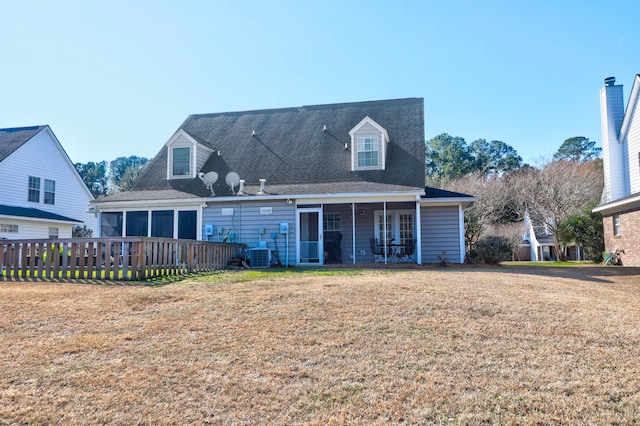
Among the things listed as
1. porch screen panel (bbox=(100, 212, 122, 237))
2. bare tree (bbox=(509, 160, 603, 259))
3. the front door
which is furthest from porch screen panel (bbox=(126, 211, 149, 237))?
bare tree (bbox=(509, 160, 603, 259))

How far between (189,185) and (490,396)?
14861 mm

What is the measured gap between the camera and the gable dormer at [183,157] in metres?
17.1

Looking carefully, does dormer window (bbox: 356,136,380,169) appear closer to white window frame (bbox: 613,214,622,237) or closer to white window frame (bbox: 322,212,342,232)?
white window frame (bbox: 322,212,342,232)

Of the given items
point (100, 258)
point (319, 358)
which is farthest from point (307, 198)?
point (319, 358)

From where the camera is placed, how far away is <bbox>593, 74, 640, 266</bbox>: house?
634 inches

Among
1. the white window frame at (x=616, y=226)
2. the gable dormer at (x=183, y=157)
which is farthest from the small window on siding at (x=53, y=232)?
the white window frame at (x=616, y=226)

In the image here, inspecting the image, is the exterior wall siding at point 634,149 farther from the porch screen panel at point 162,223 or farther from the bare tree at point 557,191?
the porch screen panel at point 162,223

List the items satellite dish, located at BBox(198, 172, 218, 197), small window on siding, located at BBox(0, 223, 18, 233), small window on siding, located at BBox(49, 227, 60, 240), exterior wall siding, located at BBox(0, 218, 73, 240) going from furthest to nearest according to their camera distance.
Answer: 1. small window on siding, located at BBox(49, 227, 60, 240)
2. exterior wall siding, located at BBox(0, 218, 73, 240)
3. small window on siding, located at BBox(0, 223, 18, 233)
4. satellite dish, located at BBox(198, 172, 218, 197)

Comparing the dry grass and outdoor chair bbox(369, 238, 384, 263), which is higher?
outdoor chair bbox(369, 238, 384, 263)

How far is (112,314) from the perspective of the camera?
5.79 metres

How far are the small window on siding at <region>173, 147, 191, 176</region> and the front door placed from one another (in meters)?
5.50

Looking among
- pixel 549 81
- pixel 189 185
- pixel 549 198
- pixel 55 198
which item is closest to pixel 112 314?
pixel 189 185

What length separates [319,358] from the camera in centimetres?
418

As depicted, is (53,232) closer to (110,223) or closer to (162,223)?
(110,223)
